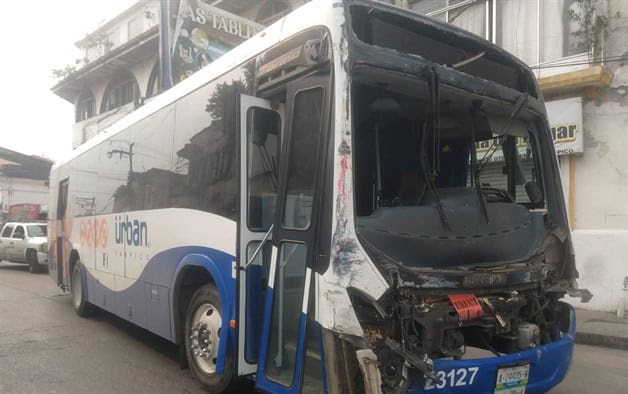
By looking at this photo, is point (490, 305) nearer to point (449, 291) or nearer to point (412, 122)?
point (449, 291)

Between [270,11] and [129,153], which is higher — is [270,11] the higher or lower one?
the higher one

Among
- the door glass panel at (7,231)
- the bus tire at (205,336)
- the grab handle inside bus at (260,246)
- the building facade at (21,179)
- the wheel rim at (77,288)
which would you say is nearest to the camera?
the grab handle inside bus at (260,246)

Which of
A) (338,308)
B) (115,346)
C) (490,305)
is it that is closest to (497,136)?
(490,305)

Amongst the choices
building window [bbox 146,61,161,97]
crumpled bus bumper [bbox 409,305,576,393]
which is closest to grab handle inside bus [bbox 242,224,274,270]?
crumpled bus bumper [bbox 409,305,576,393]

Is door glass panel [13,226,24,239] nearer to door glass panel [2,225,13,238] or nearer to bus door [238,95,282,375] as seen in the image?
door glass panel [2,225,13,238]

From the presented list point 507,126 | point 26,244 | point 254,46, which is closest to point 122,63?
point 26,244

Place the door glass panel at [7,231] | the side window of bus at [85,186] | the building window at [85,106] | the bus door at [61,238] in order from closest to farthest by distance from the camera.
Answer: the side window of bus at [85,186]
the bus door at [61,238]
the door glass panel at [7,231]
the building window at [85,106]

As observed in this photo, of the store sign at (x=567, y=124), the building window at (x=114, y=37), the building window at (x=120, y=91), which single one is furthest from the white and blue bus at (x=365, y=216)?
the building window at (x=114, y=37)

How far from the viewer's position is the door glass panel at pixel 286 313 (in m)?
3.66

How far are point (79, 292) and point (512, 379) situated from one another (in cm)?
795

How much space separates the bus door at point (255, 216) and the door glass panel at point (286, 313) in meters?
Result: 0.40

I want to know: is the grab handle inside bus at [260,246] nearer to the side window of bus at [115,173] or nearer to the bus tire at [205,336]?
the bus tire at [205,336]

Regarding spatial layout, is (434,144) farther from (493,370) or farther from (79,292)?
(79,292)

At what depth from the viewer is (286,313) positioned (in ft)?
12.5
